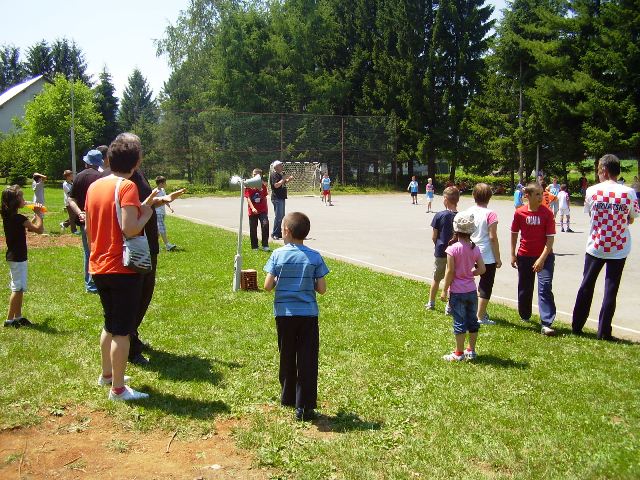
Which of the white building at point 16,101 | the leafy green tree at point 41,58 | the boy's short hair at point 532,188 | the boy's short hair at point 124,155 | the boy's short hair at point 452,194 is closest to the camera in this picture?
the boy's short hair at point 124,155

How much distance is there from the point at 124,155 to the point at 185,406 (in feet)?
6.66

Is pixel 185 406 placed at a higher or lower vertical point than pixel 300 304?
lower

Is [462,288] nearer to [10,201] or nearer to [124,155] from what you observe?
[124,155]

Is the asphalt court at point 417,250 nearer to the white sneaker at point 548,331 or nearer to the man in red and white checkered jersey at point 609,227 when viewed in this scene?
the man in red and white checkered jersey at point 609,227

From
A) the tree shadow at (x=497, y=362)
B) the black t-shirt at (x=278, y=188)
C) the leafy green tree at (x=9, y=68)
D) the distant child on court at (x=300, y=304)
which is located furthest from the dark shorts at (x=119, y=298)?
the leafy green tree at (x=9, y=68)

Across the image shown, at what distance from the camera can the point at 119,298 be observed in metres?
4.77

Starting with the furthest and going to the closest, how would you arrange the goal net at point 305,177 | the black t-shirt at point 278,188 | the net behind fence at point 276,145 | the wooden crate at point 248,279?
1. the goal net at point 305,177
2. the net behind fence at point 276,145
3. the black t-shirt at point 278,188
4. the wooden crate at point 248,279

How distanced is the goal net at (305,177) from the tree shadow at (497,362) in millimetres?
39226

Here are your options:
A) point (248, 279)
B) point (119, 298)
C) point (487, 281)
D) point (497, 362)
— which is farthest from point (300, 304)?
point (248, 279)

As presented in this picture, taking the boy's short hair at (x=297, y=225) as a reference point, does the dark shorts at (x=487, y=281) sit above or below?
below

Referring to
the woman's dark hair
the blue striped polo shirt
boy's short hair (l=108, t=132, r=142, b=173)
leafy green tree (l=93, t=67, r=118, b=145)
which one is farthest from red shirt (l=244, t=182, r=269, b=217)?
leafy green tree (l=93, t=67, r=118, b=145)

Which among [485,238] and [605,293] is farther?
[485,238]

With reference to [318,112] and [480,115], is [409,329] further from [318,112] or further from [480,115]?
[318,112]

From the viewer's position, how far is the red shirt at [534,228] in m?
7.40
